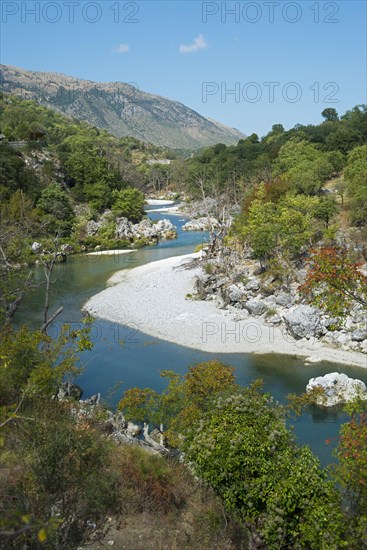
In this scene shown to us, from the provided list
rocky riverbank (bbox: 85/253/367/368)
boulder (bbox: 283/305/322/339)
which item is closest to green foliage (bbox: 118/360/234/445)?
rocky riverbank (bbox: 85/253/367/368)

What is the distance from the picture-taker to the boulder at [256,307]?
103ft

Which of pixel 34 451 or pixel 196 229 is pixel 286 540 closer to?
pixel 34 451

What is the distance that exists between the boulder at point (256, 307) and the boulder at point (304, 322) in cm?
321

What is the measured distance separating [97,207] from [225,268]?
36.3 meters

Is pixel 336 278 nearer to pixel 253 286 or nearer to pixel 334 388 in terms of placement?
pixel 334 388

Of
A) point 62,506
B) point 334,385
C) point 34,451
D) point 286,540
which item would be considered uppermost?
point 34,451

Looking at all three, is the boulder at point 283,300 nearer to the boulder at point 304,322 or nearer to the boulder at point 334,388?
the boulder at point 304,322

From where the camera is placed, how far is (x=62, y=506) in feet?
30.1

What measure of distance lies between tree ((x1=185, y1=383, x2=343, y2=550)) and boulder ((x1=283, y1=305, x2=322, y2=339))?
16761mm

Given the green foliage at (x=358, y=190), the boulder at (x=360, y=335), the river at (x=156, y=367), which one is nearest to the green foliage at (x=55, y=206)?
the river at (x=156, y=367)

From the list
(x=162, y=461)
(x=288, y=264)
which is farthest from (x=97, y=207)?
(x=162, y=461)

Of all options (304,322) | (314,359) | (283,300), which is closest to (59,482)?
(314,359)

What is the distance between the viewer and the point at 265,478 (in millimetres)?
9312

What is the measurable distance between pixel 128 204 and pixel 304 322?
48.0 metres
